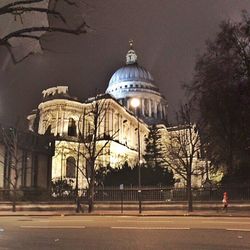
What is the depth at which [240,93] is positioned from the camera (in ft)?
119

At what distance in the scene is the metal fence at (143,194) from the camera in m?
35.1

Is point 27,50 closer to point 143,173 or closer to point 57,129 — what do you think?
point 143,173

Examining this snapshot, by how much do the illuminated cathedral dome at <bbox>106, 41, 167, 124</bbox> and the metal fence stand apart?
331ft

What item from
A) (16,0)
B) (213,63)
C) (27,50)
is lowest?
(27,50)

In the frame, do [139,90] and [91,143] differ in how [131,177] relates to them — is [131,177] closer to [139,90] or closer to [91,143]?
[91,143]

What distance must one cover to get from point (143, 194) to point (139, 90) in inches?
4463

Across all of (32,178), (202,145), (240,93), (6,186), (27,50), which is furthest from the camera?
(32,178)

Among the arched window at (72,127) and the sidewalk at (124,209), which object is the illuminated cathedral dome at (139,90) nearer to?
the arched window at (72,127)

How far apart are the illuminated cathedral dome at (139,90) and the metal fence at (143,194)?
331 ft

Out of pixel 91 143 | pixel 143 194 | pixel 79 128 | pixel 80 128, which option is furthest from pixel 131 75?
pixel 143 194

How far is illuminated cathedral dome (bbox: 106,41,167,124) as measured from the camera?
15038 cm

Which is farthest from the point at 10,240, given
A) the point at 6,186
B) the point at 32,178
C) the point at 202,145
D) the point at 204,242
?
the point at 32,178

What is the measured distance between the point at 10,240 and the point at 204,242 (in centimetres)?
590

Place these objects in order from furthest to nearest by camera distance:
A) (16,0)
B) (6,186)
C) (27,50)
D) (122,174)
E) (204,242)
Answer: (122,174) < (6,186) < (204,242) < (27,50) < (16,0)
